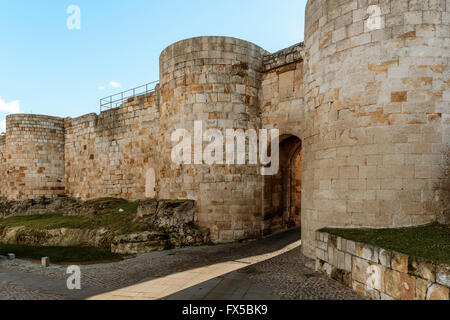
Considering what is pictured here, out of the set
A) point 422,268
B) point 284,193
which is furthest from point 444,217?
point 284,193

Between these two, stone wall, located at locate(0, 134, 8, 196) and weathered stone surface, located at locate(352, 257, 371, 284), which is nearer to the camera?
weathered stone surface, located at locate(352, 257, 371, 284)

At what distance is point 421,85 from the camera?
5.72 m

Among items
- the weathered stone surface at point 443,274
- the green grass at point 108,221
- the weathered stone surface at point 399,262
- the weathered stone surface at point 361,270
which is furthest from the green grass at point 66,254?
the weathered stone surface at point 443,274

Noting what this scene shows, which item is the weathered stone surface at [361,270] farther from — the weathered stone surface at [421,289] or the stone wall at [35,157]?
the stone wall at [35,157]

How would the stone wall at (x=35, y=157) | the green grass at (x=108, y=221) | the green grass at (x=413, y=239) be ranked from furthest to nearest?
the stone wall at (x=35, y=157), the green grass at (x=108, y=221), the green grass at (x=413, y=239)

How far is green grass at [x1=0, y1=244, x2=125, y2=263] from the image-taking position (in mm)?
8352

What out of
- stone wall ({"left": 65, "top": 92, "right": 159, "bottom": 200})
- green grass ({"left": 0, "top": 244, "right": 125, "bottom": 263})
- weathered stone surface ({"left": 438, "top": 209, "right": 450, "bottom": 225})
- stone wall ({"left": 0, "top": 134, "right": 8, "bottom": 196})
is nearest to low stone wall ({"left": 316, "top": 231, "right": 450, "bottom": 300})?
weathered stone surface ({"left": 438, "top": 209, "right": 450, "bottom": 225})

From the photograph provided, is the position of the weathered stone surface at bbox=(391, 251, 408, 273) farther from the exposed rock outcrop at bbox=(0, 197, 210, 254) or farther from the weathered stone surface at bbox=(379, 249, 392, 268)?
the exposed rock outcrop at bbox=(0, 197, 210, 254)

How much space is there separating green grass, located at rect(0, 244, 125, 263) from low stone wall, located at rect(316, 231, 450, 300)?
582cm

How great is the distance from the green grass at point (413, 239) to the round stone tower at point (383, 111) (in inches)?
15.2

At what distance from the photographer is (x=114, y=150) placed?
15.2m

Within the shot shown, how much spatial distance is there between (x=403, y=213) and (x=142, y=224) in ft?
25.2

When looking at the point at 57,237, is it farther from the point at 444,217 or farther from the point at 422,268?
the point at 444,217

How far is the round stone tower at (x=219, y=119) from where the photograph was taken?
9.77 metres
